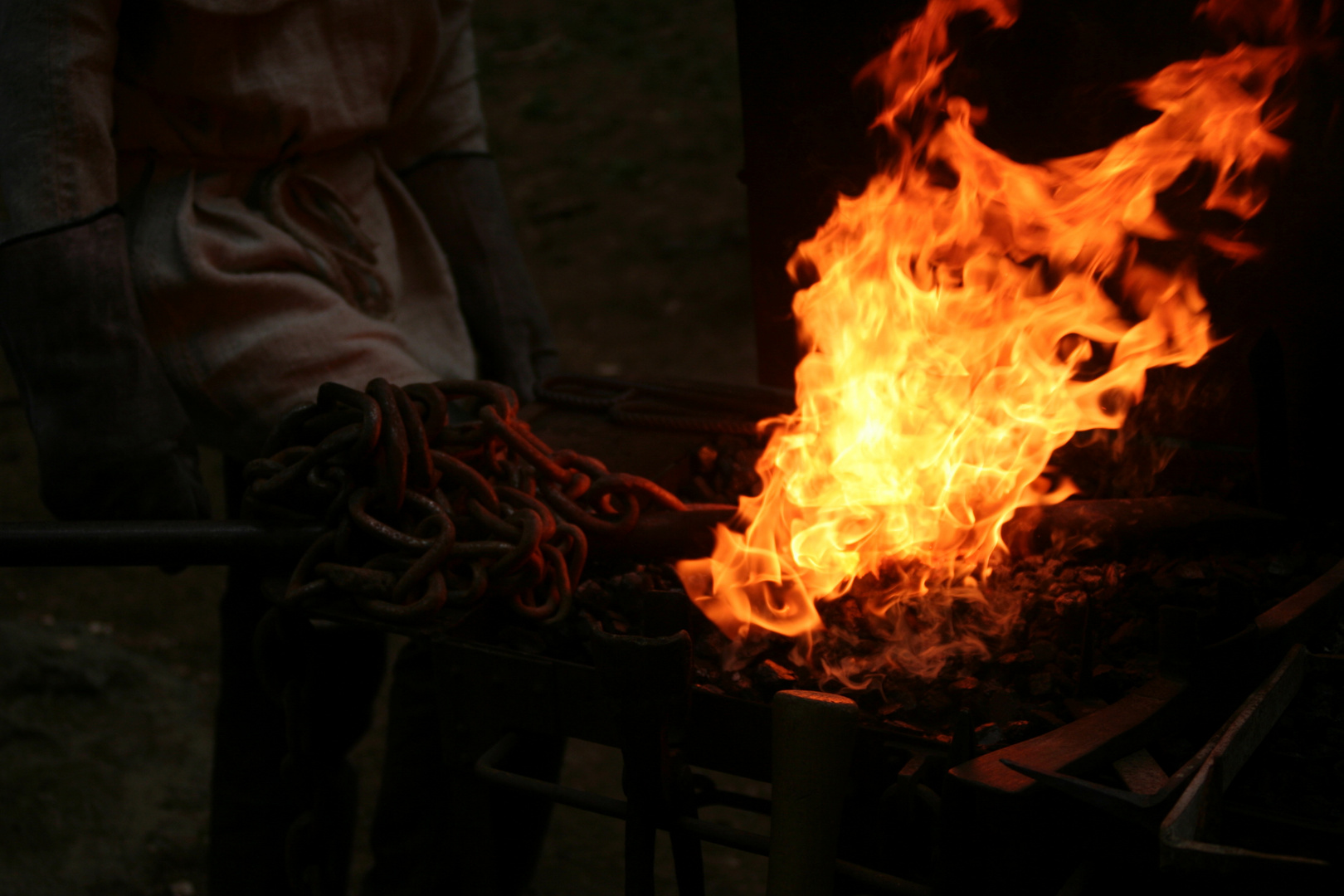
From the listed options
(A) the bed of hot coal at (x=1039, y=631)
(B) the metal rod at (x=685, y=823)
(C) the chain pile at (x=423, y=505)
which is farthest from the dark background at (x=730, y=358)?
(B) the metal rod at (x=685, y=823)

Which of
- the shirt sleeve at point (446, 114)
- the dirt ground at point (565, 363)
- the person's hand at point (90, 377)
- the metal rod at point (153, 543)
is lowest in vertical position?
the dirt ground at point (565, 363)

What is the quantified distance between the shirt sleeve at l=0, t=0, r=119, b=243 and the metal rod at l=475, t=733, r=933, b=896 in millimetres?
1226

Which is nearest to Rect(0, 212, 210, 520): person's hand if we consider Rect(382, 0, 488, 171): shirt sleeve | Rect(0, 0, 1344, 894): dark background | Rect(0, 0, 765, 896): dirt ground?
Rect(382, 0, 488, 171): shirt sleeve

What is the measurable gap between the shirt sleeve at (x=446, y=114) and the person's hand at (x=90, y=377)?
837mm

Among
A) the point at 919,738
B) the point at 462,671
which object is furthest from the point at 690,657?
the point at 462,671

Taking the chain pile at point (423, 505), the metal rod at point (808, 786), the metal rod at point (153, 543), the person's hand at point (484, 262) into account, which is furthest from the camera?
the person's hand at point (484, 262)

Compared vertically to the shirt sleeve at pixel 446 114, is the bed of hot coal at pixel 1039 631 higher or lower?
lower

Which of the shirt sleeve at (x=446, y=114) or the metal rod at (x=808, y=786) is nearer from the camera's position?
the metal rod at (x=808, y=786)

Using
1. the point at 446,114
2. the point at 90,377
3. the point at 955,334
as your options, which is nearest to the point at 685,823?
the point at 955,334

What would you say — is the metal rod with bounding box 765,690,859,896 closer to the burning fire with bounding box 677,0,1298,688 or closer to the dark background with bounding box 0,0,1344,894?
the burning fire with bounding box 677,0,1298,688

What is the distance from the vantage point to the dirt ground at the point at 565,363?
3088mm

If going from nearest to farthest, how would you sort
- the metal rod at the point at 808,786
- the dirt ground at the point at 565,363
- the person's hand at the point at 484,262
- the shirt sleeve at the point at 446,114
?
the metal rod at the point at 808,786, the shirt sleeve at the point at 446,114, the person's hand at the point at 484,262, the dirt ground at the point at 565,363

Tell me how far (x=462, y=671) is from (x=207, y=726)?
2.62 m

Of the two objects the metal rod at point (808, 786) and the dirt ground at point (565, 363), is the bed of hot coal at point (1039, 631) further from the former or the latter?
the dirt ground at point (565, 363)
